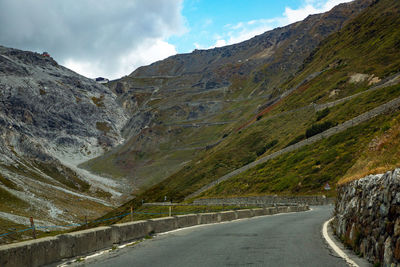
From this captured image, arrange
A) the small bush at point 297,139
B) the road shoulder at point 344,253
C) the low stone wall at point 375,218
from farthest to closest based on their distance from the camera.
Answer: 1. the small bush at point 297,139
2. the road shoulder at point 344,253
3. the low stone wall at point 375,218

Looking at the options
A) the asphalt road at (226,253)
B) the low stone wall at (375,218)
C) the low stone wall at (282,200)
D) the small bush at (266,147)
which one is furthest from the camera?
the small bush at (266,147)

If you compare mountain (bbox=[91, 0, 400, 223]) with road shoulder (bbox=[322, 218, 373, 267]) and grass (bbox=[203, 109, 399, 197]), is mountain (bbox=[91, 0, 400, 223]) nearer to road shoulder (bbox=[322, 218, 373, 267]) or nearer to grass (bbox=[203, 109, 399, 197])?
grass (bbox=[203, 109, 399, 197])

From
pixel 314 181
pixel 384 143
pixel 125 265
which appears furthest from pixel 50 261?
pixel 314 181

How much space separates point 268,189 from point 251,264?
6265 centimetres

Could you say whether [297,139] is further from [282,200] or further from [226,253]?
[226,253]

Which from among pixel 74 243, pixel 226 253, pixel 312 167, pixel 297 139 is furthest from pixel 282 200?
pixel 74 243

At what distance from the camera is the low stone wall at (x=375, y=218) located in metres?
7.40

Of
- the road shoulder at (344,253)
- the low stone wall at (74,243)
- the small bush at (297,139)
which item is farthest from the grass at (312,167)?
the low stone wall at (74,243)

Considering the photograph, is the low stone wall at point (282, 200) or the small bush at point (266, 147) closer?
the low stone wall at point (282, 200)

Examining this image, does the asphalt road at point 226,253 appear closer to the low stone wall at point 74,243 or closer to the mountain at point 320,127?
the low stone wall at point 74,243

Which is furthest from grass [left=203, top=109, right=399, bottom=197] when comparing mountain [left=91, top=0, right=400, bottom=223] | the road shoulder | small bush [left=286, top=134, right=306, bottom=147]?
the road shoulder

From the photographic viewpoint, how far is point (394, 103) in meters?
68.4

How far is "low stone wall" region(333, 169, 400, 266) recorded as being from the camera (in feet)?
24.3

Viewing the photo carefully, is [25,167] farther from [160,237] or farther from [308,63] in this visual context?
[160,237]
